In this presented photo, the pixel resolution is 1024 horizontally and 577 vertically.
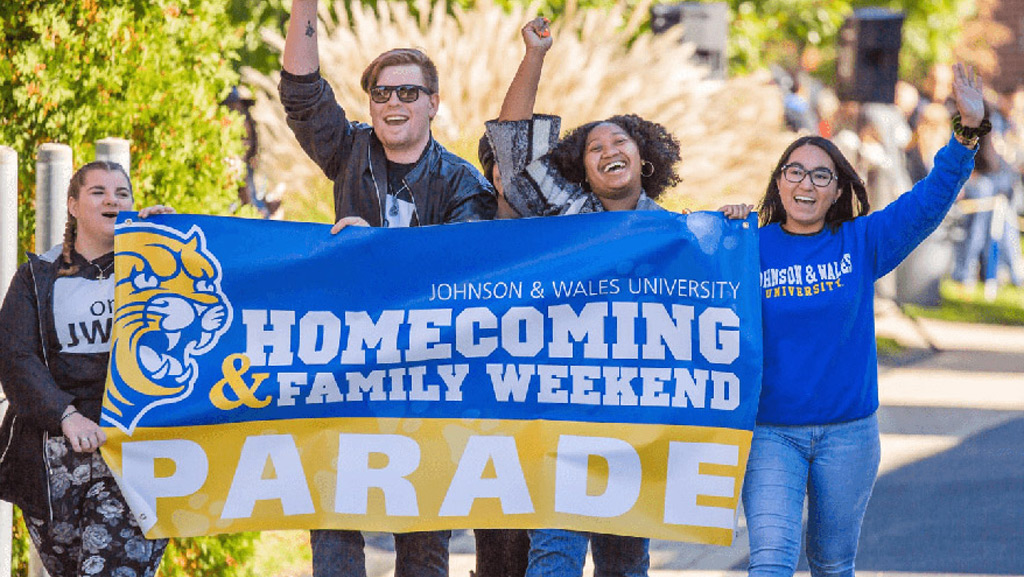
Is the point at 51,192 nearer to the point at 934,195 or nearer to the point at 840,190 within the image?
the point at 840,190

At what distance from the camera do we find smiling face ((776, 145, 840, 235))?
190 inches

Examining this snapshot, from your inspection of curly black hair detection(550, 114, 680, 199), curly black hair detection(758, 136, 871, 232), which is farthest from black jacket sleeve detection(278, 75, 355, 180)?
curly black hair detection(758, 136, 871, 232)

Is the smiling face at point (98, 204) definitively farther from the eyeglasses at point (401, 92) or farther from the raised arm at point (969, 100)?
the raised arm at point (969, 100)

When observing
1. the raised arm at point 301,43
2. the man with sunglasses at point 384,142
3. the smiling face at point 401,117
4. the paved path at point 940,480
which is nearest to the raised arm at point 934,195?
the man with sunglasses at point 384,142

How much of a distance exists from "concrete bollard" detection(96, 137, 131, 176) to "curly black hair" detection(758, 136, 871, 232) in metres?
2.18

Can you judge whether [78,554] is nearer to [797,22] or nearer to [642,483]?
[642,483]

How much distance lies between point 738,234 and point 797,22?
51.2 ft

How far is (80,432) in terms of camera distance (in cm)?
472

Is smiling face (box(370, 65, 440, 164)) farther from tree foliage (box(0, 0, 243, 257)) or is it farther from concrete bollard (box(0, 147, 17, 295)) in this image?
concrete bollard (box(0, 147, 17, 295))

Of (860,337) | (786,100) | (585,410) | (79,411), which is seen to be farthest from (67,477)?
(786,100)

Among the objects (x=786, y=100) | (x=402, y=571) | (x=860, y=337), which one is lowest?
(x=402, y=571)

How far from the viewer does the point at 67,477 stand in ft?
15.7

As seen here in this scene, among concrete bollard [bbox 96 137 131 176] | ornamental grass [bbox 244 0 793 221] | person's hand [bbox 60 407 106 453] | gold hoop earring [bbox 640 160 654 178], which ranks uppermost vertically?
ornamental grass [bbox 244 0 793 221]

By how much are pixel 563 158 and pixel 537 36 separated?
41cm
